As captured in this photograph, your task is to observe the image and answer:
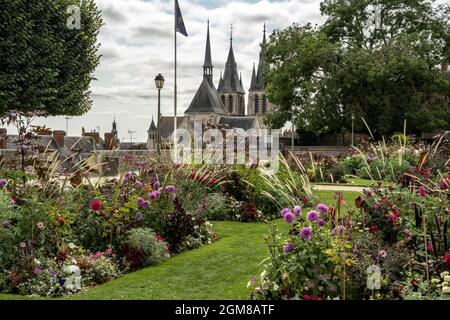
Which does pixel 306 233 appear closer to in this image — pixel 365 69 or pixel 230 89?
pixel 365 69

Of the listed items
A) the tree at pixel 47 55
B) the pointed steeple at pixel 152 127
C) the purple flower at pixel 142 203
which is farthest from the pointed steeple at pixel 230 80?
the purple flower at pixel 142 203

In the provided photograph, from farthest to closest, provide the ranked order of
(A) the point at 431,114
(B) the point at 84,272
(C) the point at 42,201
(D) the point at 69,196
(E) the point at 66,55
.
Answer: (A) the point at 431,114, (E) the point at 66,55, (D) the point at 69,196, (C) the point at 42,201, (B) the point at 84,272

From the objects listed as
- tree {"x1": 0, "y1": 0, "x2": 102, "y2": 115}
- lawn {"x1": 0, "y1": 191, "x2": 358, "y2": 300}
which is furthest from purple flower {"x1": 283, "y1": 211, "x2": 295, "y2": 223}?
tree {"x1": 0, "y1": 0, "x2": 102, "y2": 115}

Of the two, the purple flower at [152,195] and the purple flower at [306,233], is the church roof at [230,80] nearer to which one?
the purple flower at [152,195]

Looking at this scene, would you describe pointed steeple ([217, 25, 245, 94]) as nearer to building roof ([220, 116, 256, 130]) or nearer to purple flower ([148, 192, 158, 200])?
building roof ([220, 116, 256, 130])

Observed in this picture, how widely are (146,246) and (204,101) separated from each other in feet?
348

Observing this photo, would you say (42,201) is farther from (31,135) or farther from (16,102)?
(16,102)

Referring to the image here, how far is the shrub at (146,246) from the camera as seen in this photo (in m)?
7.95

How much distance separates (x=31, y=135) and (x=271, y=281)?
235 inches

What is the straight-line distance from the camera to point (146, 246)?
26.1 ft

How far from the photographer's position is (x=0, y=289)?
671 centimetres

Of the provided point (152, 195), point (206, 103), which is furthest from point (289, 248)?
point (206, 103)

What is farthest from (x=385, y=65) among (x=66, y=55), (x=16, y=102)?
(x=16, y=102)

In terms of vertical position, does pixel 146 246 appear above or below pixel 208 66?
below
